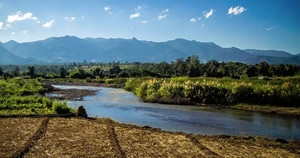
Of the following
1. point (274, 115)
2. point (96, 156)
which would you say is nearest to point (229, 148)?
point (96, 156)

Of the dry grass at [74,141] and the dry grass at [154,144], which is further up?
the dry grass at [74,141]

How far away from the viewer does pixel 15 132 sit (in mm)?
12016

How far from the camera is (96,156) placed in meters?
9.18

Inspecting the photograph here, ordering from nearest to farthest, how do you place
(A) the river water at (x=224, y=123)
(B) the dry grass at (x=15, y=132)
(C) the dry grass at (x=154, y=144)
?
(B) the dry grass at (x=15, y=132) → (C) the dry grass at (x=154, y=144) → (A) the river water at (x=224, y=123)

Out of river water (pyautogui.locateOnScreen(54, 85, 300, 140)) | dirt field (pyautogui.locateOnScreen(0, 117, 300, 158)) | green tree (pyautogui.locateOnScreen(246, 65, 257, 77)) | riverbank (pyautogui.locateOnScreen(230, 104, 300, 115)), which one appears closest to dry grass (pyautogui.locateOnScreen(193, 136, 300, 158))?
dirt field (pyautogui.locateOnScreen(0, 117, 300, 158))

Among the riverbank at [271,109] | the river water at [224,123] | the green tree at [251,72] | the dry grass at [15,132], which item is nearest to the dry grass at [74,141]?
the dry grass at [15,132]

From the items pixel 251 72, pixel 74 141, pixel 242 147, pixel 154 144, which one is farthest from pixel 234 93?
pixel 251 72

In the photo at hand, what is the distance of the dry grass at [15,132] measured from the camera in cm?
966

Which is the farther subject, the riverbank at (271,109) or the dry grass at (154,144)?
the riverbank at (271,109)

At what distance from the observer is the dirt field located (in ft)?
31.8

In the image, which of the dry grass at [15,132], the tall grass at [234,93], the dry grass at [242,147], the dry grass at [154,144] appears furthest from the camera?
the tall grass at [234,93]

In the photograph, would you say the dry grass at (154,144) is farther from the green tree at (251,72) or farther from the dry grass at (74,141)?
the green tree at (251,72)

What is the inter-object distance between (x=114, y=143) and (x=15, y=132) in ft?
16.7

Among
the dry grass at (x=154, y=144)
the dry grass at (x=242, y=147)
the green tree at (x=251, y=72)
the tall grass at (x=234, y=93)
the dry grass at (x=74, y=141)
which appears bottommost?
the dry grass at (x=242, y=147)
